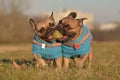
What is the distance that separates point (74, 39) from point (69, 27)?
0.83 feet

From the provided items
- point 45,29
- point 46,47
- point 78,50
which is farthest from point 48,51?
point 78,50

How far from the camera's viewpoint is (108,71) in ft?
20.6

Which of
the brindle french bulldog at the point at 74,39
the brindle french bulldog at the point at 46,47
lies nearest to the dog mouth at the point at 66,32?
the brindle french bulldog at the point at 74,39

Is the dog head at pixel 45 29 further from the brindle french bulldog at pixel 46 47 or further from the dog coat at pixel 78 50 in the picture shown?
the dog coat at pixel 78 50

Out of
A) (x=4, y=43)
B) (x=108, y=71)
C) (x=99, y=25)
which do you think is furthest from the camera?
(x=99, y=25)

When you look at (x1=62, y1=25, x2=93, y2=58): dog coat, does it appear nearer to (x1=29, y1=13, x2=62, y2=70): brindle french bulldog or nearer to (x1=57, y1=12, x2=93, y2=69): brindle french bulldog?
(x1=57, y1=12, x2=93, y2=69): brindle french bulldog

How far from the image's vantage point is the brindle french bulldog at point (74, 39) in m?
6.91

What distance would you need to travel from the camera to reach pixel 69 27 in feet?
23.0

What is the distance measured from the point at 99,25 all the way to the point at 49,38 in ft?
157

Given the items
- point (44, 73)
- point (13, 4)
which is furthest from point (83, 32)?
point (13, 4)

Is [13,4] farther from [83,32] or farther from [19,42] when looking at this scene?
[83,32]

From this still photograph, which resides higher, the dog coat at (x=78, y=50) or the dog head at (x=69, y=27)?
the dog head at (x=69, y=27)

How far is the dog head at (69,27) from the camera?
272 inches

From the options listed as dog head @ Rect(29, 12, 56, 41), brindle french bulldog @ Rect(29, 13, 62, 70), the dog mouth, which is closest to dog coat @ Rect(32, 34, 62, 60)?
brindle french bulldog @ Rect(29, 13, 62, 70)
